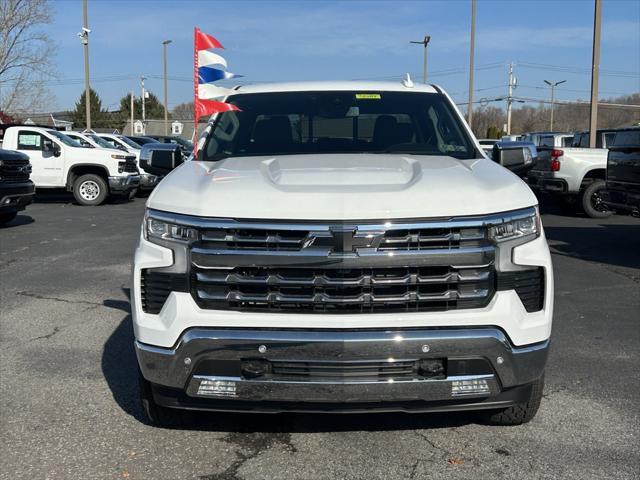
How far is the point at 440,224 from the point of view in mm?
3068

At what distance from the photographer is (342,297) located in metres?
3.07

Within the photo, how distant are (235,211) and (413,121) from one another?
Answer: 83.7 inches

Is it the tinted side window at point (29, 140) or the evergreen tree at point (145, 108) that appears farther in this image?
the evergreen tree at point (145, 108)

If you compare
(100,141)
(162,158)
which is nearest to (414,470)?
(162,158)

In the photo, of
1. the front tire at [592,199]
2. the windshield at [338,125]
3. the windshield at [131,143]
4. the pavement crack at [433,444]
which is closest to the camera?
the pavement crack at [433,444]

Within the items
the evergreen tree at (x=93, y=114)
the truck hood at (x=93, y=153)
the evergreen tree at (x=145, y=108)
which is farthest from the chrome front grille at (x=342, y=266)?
the evergreen tree at (x=145, y=108)

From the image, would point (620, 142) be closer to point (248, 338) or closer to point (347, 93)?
point (347, 93)

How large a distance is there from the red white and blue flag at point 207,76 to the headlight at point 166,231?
1719mm

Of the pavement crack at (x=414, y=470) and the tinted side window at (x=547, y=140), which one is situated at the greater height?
the tinted side window at (x=547, y=140)

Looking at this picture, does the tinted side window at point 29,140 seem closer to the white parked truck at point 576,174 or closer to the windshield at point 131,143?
the windshield at point 131,143

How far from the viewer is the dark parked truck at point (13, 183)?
12211 mm

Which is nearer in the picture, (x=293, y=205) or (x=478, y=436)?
(x=293, y=205)

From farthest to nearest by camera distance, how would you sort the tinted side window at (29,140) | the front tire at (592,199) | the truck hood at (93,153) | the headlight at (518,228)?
the truck hood at (93,153) → the tinted side window at (29,140) → the front tire at (592,199) → the headlight at (518,228)

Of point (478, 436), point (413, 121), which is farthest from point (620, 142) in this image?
point (478, 436)
